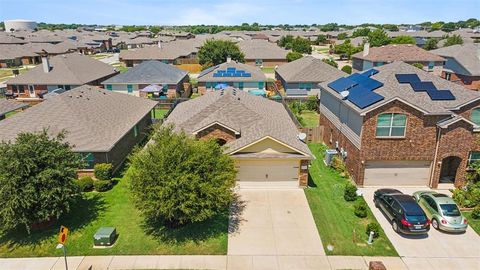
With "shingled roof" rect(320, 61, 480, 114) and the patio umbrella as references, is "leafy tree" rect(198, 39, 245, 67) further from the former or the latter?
"shingled roof" rect(320, 61, 480, 114)

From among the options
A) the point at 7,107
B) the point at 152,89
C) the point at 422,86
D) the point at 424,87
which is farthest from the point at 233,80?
the point at 424,87

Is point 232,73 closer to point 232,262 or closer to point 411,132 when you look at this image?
point 411,132

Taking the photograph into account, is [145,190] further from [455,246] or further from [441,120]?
[441,120]

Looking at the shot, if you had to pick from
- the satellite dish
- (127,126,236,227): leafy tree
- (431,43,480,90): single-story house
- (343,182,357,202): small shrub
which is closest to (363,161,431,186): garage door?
(343,182,357,202): small shrub

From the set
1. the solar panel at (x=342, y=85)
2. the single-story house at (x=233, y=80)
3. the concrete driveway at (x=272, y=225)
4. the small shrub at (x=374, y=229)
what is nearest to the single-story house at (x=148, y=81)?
the single-story house at (x=233, y=80)

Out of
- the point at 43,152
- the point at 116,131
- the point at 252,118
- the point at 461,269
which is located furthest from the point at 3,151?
the point at 461,269

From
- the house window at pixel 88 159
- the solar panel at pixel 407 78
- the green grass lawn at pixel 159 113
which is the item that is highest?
the solar panel at pixel 407 78

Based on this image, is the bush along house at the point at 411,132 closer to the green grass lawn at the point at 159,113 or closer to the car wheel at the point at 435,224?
the car wheel at the point at 435,224
